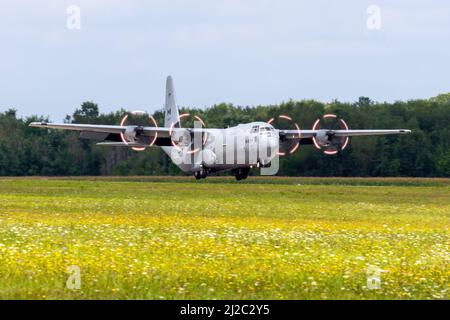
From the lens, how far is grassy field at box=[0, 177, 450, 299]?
49.7 ft

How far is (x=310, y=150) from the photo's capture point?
88.4 metres

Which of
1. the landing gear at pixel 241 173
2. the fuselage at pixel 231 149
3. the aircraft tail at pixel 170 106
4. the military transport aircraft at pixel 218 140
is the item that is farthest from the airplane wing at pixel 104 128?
the aircraft tail at pixel 170 106

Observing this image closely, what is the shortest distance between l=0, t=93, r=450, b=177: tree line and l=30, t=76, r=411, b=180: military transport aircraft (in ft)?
66.0

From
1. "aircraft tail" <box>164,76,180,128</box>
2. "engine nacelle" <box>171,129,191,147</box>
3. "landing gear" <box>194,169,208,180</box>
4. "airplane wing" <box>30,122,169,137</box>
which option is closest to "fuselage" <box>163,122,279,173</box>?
"engine nacelle" <box>171,129,191,147</box>

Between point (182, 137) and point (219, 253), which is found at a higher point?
point (182, 137)

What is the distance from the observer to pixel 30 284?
15.1 meters

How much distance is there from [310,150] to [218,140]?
25014 mm

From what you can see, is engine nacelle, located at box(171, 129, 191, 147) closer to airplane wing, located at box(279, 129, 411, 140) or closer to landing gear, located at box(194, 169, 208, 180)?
landing gear, located at box(194, 169, 208, 180)

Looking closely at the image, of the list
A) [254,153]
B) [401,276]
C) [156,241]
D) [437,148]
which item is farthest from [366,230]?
[437,148]

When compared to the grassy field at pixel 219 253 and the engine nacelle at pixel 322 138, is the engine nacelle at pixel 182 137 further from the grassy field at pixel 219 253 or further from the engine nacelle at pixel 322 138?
the grassy field at pixel 219 253

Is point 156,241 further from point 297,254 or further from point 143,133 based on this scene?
point 143,133

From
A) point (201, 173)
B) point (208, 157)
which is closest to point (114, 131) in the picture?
point (208, 157)

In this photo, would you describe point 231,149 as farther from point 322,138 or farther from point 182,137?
point 322,138

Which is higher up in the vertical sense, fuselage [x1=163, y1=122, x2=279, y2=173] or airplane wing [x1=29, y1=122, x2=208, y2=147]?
airplane wing [x1=29, y1=122, x2=208, y2=147]
